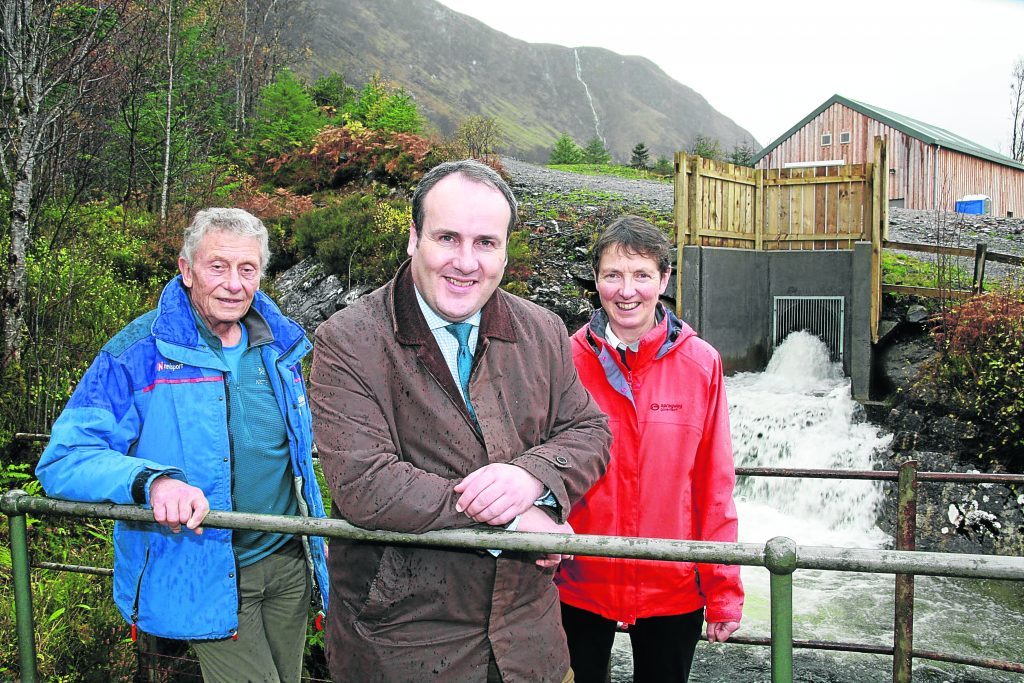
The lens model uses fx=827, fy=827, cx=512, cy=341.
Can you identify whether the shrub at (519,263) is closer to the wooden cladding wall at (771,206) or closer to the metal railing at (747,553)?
the wooden cladding wall at (771,206)

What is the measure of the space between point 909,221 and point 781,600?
71.6ft

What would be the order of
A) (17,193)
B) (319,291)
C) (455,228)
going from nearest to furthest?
(455,228)
(17,193)
(319,291)

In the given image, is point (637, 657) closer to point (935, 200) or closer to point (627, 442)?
point (627, 442)

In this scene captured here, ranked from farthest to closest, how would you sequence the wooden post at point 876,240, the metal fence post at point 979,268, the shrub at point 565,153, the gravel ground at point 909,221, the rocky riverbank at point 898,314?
1. the shrub at point 565,153
2. the gravel ground at point 909,221
3. the wooden post at point 876,240
4. the metal fence post at point 979,268
5. the rocky riverbank at point 898,314

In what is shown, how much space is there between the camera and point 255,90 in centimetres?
2852

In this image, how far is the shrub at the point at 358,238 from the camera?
13594 millimetres

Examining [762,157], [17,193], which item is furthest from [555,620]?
[762,157]

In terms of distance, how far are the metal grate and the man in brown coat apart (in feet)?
39.7

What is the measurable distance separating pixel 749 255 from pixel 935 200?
17.8 meters

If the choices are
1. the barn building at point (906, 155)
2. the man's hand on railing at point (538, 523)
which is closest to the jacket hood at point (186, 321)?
the man's hand on railing at point (538, 523)

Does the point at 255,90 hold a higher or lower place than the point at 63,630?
higher

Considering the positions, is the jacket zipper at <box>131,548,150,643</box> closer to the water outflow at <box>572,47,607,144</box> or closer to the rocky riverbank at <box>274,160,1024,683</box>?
the rocky riverbank at <box>274,160,1024,683</box>

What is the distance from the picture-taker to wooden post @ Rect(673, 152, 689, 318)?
40.9 feet

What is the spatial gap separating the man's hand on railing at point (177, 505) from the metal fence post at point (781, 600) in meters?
1.34
